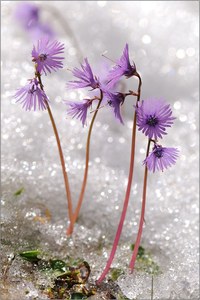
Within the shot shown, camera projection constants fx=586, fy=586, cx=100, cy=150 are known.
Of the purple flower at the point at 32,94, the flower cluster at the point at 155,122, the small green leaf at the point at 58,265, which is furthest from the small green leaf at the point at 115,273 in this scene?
the purple flower at the point at 32,94

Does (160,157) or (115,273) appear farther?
(115,273)

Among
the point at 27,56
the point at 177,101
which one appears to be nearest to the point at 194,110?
the point at 177,101

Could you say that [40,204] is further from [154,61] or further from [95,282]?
[154,61]

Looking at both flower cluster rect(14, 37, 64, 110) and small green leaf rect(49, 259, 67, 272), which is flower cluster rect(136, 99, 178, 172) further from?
small green leaf rect(49, 259, 67, 272)

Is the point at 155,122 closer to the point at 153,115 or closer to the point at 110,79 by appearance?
the point at 153,115

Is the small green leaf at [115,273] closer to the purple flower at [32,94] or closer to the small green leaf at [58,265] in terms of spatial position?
the small green leaf at [58,265]

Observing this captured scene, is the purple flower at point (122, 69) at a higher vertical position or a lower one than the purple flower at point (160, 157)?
higher

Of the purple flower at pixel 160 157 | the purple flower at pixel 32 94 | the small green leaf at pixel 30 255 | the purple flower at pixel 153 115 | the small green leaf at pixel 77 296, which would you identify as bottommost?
the small green leaf at pixel 77 296

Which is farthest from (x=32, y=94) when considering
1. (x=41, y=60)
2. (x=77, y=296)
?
(x=77, y=296)

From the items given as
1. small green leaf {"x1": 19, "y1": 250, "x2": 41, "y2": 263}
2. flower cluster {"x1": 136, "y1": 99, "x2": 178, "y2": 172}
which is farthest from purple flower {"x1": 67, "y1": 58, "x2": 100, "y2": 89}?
small green leaf {"x1": 19, "y1": 250, "x2": 41, "y2": 263}
